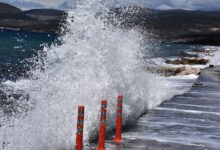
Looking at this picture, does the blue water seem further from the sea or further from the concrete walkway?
the concrete walkway

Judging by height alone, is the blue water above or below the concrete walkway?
above

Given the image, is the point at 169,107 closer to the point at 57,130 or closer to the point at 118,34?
the point at 118,34

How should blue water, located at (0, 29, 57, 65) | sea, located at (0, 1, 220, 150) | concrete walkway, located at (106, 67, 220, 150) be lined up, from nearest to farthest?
sea, located at (0, 1, 220, 150) < concrete walkway, located at (106, 67, 220, 150) < blue water, located at (0, 29, 57, 65)

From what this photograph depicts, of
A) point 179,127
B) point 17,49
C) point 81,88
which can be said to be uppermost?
point 17,49

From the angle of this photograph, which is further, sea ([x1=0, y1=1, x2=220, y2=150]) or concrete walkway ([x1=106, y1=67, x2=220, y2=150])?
concrete walkway ([x1=106, y1=67, x2=220, y2=150])

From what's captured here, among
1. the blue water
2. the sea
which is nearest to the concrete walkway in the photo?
the sea

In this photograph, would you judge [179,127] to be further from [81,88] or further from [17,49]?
[17,49]

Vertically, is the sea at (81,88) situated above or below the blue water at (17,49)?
below

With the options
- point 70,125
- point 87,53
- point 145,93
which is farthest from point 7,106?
A: point 70,125

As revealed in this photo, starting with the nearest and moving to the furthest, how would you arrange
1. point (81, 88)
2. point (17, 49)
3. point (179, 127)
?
point (81, 88) < point (179, 127) < point (17, 49)

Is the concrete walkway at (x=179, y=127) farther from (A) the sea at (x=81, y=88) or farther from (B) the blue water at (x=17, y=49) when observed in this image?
(B) the blue water at (x=17, y=49)

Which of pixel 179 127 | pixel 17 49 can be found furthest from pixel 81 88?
pixel 17 49

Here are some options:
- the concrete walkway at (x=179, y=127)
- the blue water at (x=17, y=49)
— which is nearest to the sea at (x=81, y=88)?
the concrete walkway at (x=179, y=127)

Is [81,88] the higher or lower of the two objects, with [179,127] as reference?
higher
